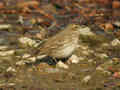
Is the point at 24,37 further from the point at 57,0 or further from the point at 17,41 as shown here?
the point at 57,0

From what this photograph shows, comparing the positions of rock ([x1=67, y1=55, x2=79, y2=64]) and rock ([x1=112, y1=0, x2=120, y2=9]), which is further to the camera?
A: rock ([x1=112, y1=0, x2=120, y2=9])

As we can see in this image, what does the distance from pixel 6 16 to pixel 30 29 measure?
135 cm

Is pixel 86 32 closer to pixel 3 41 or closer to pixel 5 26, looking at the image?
pixel 3 41

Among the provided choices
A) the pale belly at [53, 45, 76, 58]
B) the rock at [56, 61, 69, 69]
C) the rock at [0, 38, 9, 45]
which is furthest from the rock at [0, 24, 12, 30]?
the rock at [56, 61, 69, 69]

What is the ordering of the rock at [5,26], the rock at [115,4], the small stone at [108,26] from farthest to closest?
the rock at [115,4], the rock at [5,26], the small stone at [108,26]

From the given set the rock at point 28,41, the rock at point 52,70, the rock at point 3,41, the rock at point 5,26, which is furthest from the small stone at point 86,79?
the rock at point 5,26

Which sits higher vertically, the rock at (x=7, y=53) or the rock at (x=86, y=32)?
the rock at (x=86, y=32)

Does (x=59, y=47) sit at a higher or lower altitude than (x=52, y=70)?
higher

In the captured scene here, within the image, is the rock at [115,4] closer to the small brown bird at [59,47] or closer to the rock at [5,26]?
the rock at [5,26]

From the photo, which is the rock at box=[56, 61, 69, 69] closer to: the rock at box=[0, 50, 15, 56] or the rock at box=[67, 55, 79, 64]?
the rock at box=[67, 55, 79, 64]

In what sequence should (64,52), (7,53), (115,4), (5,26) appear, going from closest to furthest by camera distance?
(64,52), (7,53), (5,26), (115,4)

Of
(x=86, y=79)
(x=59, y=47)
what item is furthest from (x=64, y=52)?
(x=86, y=79)

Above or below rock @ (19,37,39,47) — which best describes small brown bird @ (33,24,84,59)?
above

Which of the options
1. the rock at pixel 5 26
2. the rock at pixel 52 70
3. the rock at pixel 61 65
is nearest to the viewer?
the rock at pixel 52 70
